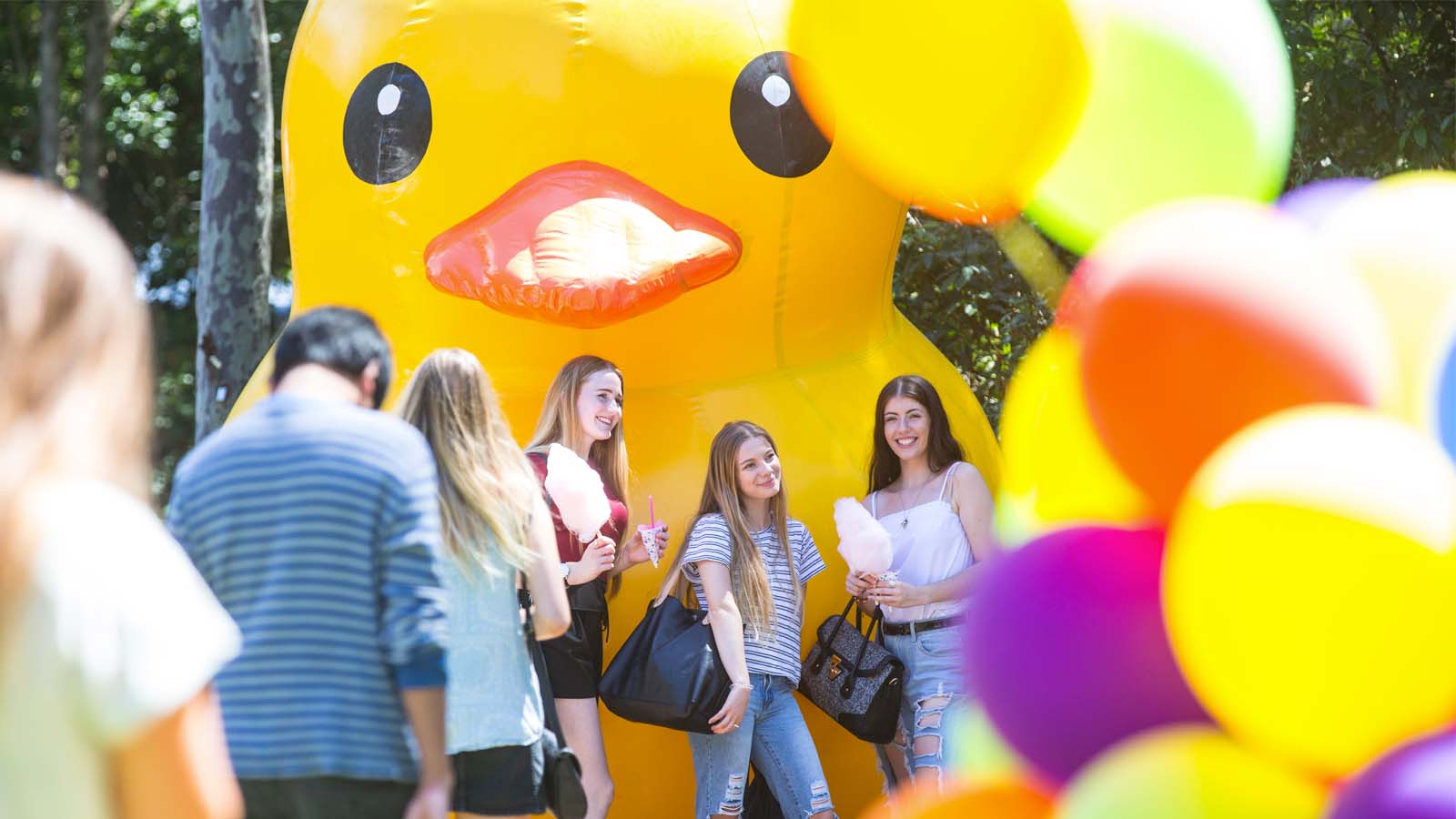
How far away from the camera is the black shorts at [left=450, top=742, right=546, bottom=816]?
126 inches

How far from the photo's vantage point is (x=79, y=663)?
4.99 ft

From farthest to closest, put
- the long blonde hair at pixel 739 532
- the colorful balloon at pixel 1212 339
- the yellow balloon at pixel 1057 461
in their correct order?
1. the long blonde hair at pixel 739 532
2. the yellow balloon at pixel 1057 461
3. the colorful balloon at pixel 1212 339

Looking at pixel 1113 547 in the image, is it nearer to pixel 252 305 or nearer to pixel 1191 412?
pixel 1191 412

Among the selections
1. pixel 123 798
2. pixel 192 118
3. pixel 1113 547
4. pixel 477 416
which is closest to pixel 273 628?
pixel 477 416

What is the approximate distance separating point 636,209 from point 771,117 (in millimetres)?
582

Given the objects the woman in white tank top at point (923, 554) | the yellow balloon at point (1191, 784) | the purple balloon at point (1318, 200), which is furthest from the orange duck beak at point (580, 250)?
the yellow balloon at point (1191, 784)

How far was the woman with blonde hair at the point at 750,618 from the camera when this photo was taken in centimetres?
416

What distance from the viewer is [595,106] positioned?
14.9ft

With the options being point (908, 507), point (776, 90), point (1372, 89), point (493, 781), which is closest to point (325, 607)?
point (493, 781)

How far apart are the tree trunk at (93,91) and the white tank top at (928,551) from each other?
11090 millimetres

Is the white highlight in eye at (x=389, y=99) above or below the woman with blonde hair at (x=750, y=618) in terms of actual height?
above

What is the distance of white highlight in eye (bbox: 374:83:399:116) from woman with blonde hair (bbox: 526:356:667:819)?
1.02 m

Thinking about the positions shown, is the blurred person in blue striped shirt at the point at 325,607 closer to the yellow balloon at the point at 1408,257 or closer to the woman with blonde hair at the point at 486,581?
the woman with blonde hair at the point at 486,581

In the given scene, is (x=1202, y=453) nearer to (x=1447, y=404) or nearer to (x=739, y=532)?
(x=1447, y=404)
